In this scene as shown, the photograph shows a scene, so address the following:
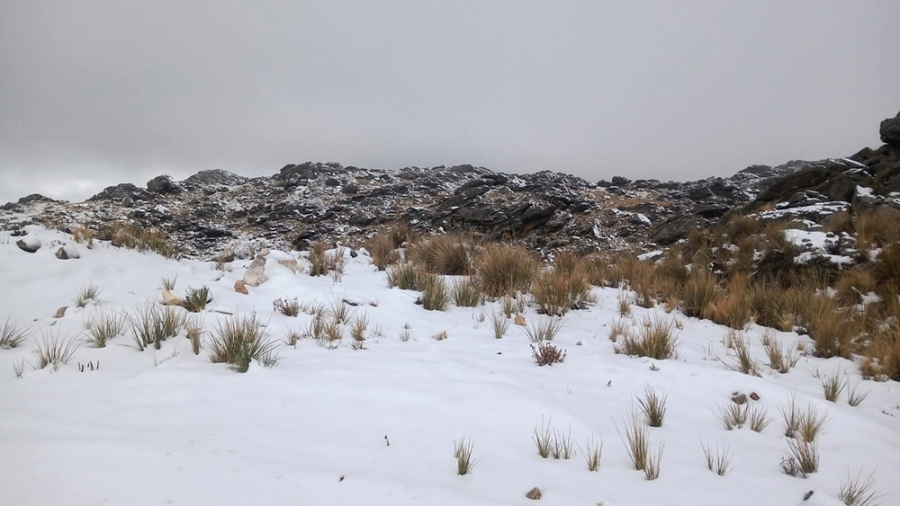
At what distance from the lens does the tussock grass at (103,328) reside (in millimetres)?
3326

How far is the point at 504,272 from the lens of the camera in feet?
22.0

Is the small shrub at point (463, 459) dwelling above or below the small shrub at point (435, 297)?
below

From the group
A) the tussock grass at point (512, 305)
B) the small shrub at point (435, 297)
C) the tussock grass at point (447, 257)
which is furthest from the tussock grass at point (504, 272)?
the small shrub at point (435, 297)

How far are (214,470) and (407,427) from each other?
900mm

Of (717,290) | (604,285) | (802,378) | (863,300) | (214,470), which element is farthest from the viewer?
(604,285)

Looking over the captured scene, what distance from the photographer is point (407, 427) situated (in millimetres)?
2258

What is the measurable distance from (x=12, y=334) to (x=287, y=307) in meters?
2.14

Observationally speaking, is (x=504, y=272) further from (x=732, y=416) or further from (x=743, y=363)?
(x=732, y=416)

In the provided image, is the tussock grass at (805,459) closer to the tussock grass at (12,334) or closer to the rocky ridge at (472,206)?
the tussock grass at (12,334)

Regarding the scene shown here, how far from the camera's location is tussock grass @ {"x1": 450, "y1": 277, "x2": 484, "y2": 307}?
570 centimetres

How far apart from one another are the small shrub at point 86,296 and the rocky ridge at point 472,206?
245 inches

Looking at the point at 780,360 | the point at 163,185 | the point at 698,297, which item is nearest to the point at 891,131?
the point at 698,297

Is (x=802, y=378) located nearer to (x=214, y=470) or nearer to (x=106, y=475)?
(x=214, y=470)

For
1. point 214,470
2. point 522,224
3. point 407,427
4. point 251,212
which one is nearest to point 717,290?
point 407,427
